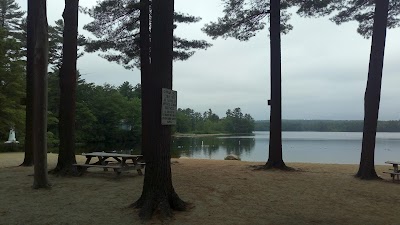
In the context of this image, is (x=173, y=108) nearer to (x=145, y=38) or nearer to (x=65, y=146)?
(x=65, y=146)

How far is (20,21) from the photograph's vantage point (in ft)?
108

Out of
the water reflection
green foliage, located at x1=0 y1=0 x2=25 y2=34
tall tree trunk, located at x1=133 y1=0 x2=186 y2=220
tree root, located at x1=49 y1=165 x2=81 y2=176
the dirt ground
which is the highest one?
green foliage, located at x1=0 y1=0 x2=25 y2=34

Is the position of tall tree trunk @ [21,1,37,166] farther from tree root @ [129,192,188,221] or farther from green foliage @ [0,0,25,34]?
green foliage @ [0,0,25,34]

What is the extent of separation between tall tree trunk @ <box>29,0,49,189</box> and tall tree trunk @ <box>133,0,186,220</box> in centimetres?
237

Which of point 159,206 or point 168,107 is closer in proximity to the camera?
point 159,206

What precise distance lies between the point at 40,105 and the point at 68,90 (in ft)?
7.17

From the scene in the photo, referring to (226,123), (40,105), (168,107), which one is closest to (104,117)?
(40,105)

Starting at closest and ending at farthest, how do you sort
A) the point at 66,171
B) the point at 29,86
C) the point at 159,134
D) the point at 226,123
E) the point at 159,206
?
the point at 159,206, the point at 159,134, the point at 66,171, the point at 29,86, the point at 226,123

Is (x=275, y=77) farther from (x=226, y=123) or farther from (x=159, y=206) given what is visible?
(x=226, y=123)

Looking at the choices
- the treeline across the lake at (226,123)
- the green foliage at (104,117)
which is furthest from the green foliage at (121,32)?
the treeline across the lake at (226,123)

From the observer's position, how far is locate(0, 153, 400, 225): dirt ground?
5.36 metres

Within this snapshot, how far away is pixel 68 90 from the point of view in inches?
367

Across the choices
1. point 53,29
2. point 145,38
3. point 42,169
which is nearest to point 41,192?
point 42,169

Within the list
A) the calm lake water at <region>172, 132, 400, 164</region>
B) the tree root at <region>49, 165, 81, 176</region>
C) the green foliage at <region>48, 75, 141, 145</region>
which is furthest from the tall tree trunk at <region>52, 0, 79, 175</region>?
the green foliage at <region>48, 75, 141, 145</region>
